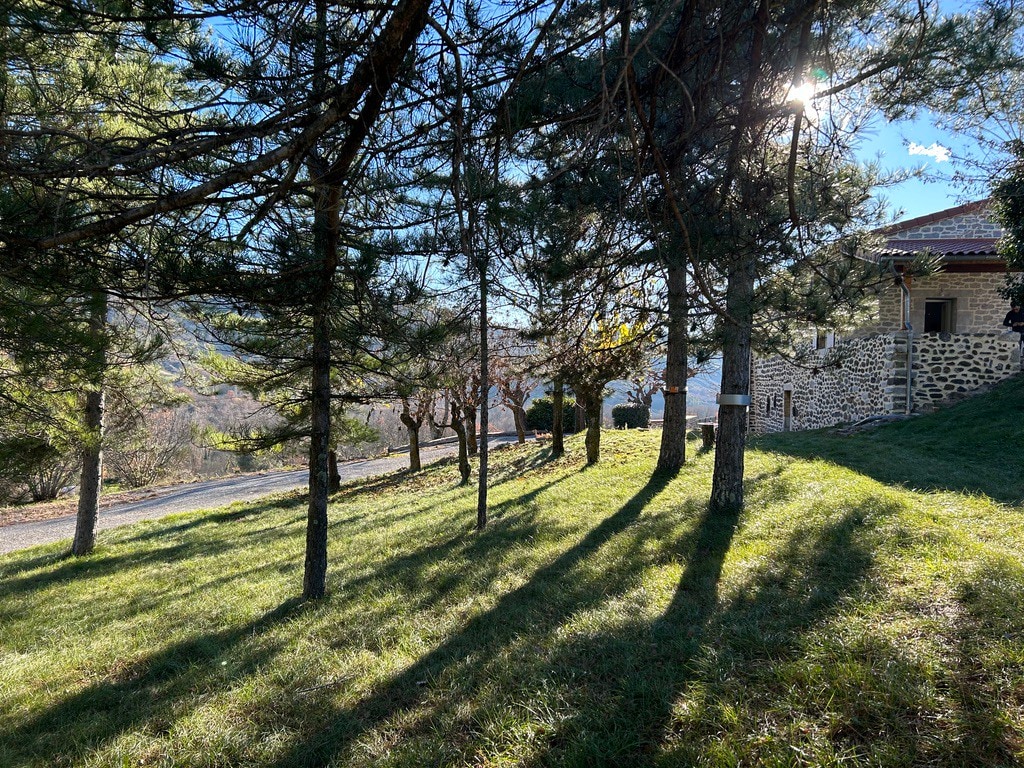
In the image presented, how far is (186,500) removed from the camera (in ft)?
A: 48.1

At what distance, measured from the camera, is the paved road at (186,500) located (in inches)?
432

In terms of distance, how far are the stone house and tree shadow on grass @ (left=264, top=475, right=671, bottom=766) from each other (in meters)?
7.12

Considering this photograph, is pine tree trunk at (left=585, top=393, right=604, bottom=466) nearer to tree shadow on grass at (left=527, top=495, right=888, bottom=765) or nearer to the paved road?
tree shadow on grass at (left=527, top=495, right=888, bottom=765)

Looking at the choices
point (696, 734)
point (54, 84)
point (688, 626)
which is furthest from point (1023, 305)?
point (54, 84)

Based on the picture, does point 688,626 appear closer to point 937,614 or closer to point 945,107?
point 937,614

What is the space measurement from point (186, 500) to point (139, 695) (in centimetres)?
1358

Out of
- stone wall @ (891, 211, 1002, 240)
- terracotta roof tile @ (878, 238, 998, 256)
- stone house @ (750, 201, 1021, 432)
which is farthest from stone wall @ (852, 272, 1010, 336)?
stone wall @ (891, 211, 1002, 240)

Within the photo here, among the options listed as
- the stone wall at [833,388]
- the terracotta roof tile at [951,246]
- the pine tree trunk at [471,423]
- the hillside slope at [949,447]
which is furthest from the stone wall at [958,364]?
the pine tree trunk at [471,423]

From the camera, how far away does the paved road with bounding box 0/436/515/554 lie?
432 inches

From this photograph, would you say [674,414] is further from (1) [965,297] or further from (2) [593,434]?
(1) [965,297]

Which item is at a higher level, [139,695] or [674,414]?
[674,414]

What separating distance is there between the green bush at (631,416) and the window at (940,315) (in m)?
9.92

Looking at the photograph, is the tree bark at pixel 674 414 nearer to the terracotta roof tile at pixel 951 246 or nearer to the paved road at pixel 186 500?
the terracotta roof tile at pixel 951 246

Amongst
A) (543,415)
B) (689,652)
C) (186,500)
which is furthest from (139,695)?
(543,415)
